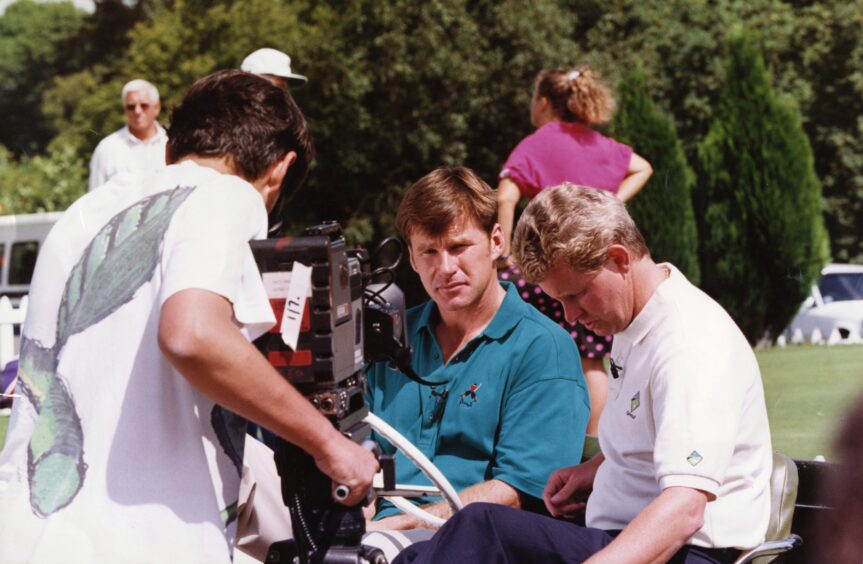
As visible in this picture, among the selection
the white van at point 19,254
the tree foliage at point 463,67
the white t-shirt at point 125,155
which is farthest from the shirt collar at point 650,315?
the tree foliage at point 463,67

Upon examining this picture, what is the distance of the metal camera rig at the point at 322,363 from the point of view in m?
2.03

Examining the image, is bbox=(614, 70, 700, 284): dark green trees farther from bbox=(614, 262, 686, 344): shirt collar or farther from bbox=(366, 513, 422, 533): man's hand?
bbox=(614, 262, 686, 344): shirt collar

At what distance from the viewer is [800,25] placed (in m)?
24.6

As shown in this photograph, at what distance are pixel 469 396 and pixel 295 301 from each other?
106 cm

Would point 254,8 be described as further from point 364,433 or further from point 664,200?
point 364,433

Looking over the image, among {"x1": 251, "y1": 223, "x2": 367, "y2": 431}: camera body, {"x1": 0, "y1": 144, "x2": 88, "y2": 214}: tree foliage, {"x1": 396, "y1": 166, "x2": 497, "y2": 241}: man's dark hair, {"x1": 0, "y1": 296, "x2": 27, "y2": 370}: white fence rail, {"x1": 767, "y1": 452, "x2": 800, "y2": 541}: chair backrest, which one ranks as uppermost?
{"x1": 251, "y1": 223, "x2": 367, "y2": 431}: camera body

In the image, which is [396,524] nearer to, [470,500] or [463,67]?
[470,500]

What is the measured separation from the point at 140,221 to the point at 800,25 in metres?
24.5

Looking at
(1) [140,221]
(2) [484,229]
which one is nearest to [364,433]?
(1) [140,221]

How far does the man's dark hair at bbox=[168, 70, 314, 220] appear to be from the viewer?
85.4 inches

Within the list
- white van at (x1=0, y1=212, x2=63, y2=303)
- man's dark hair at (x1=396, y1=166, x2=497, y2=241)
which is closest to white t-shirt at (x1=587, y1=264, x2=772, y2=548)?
man's dark hair at (x1=396, y1=166, x2=497, y2=241)

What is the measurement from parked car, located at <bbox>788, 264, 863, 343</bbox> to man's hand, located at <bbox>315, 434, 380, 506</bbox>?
11525mm

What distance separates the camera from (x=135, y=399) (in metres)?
1.98

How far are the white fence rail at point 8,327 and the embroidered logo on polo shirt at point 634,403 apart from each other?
224 inches
